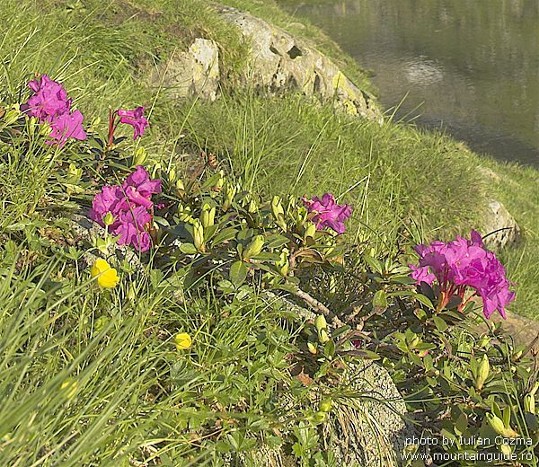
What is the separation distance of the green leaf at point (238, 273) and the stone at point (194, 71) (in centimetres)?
Answer: 364

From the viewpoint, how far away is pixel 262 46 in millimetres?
7000

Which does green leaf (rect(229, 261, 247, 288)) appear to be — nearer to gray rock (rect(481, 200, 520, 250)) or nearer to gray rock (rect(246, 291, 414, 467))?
gray rock (rect(246, 291, 414, 467))

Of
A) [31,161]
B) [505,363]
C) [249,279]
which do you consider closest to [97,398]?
[249,279]

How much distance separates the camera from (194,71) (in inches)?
229

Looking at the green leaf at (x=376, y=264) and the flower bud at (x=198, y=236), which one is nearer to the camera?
the flower bud at (x=198, y=236)

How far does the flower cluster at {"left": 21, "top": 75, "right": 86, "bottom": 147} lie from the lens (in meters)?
2.39

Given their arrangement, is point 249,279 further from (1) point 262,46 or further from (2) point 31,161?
(1) point 262,46

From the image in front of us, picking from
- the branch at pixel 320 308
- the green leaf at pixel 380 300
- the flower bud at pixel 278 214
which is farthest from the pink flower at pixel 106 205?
the green leaf at pixel 380 300

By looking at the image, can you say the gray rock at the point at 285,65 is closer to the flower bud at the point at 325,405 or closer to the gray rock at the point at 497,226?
the gray rock at the point at 497,226

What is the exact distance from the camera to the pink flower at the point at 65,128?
93.4 inches

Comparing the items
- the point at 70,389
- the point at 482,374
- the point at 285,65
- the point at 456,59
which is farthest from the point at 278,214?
the point at 456,59

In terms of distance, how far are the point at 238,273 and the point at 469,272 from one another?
0.69 m

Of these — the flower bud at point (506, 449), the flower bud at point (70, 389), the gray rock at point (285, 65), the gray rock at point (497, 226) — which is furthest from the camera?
the gray rock at point (285, 65)

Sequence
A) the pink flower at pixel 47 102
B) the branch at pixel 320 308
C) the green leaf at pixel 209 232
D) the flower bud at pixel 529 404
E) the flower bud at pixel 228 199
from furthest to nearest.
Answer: the pink flower at pixel 47 102
the flower bud at pixel 228 199
the branch at pixel 320 308
the green leaf at pixel 209 232
the flower bud at pixel 529 404
